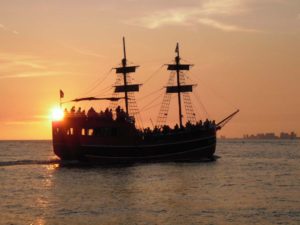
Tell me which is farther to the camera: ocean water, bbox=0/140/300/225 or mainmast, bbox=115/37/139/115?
mainmast, bbox=115/37/139/115

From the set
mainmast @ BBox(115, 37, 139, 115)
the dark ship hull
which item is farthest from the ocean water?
mainmast @ BBox(115, 37, 139, 115)

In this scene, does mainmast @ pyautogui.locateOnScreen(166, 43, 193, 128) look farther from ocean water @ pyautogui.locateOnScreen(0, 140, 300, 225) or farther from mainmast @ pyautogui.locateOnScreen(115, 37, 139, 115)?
ocean water @ pyautogui.locateOnScreen(0, 140, 300, 225)

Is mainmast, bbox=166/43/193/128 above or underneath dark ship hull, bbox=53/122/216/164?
above

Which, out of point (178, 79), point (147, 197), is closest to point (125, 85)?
point (178, 79)

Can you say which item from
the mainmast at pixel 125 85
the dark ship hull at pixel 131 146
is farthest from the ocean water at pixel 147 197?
the mainmast at pixel 125 85

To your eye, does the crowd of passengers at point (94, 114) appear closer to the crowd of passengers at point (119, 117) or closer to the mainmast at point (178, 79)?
the crowd of passengers at point (119, 117)

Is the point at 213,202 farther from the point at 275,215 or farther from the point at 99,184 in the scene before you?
the point at 99,184

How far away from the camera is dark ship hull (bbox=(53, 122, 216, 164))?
207ft

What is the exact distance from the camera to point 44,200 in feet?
118

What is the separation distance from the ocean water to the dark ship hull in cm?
528

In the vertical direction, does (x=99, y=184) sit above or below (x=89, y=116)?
below

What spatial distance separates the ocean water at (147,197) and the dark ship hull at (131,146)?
17.3ft

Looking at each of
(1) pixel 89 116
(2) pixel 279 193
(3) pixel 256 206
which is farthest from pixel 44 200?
(1) pixel 89 116

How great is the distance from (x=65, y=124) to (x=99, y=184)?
19.6m
